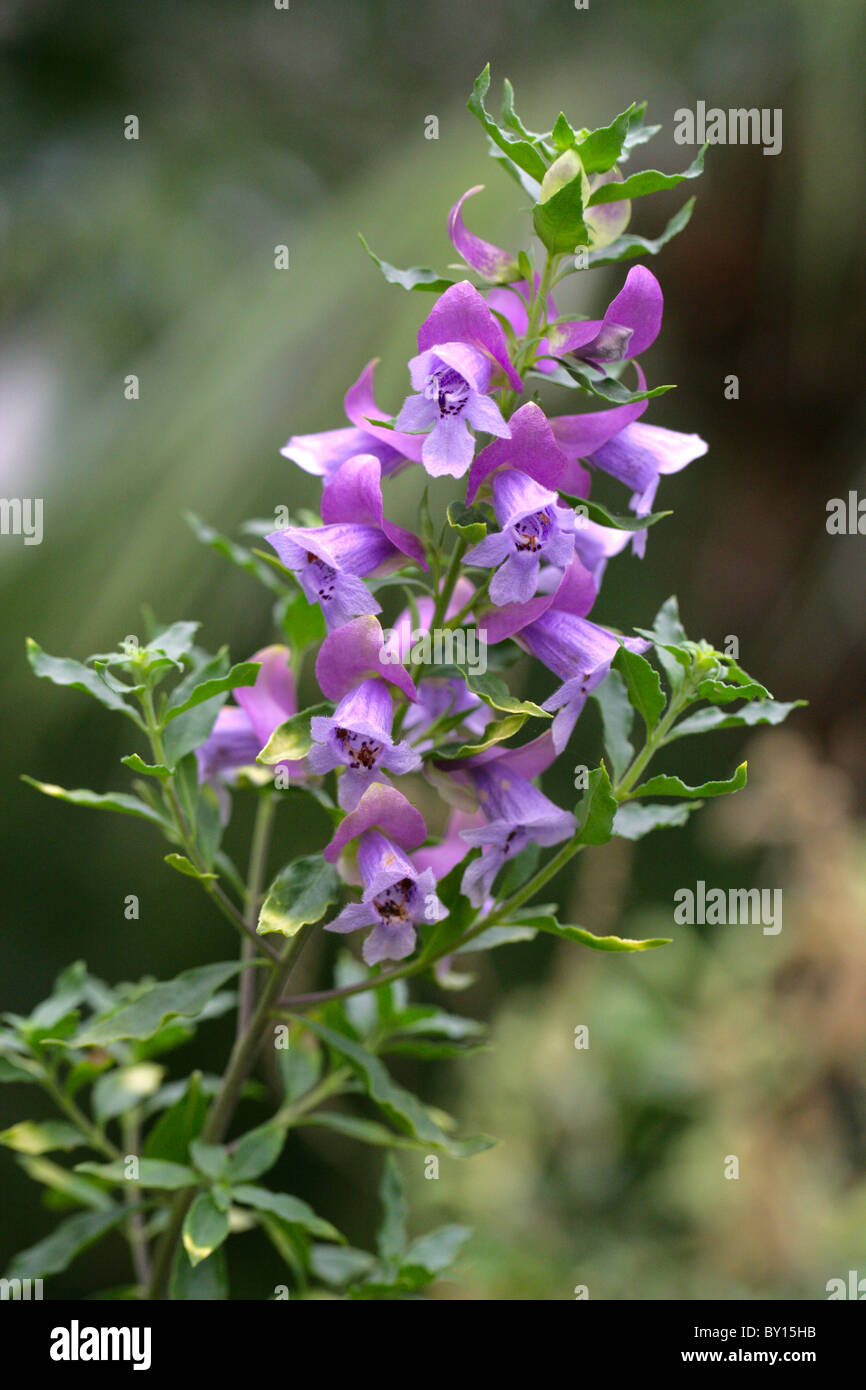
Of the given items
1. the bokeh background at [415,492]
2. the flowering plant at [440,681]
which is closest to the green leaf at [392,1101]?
the flowering plant at [440,681]

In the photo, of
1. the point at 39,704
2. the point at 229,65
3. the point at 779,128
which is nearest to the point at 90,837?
the point at 39,704

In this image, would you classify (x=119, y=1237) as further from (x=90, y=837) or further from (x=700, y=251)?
(x=700, y=251)

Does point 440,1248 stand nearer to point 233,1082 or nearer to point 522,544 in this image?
point 233,1082

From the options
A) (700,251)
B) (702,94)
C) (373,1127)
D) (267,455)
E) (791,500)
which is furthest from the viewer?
(791,500)

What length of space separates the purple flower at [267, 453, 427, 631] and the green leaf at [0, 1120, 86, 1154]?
0.30 meters

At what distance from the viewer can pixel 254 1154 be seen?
0.48 metres

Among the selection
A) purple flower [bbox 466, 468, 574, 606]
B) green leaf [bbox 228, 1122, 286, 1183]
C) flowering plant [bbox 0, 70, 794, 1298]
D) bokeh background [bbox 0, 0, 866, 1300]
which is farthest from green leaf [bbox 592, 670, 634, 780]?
bokeh background [bbox 0, 0, 866, 1300]

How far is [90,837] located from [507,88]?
982mm

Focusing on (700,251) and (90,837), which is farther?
(700,251)

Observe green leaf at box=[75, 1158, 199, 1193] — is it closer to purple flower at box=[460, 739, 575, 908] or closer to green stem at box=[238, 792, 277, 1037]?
green stem at box=[238, 792, 277, 1037]

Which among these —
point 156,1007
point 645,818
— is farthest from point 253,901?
point 645,818

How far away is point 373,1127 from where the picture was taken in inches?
21.1

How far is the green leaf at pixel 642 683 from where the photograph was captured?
409mm

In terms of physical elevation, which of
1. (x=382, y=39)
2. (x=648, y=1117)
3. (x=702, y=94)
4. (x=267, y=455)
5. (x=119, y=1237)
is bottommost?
(x=119, y=1237)
